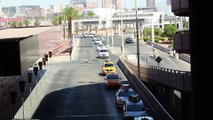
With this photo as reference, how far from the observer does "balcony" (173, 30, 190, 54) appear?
27062mm

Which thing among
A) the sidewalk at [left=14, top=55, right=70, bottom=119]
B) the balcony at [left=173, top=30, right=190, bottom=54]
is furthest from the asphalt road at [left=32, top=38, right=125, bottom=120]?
the balcony at [left=173, top=30, right=190, bottom=54]

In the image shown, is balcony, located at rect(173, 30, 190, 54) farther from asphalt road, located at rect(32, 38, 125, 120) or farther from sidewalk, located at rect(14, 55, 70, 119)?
sidewalk, located at rect(14, 55, 70, 119)

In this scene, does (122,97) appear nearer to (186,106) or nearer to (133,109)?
(133,109)

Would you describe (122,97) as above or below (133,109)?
above

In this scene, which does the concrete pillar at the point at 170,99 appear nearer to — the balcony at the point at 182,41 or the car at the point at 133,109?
the car at the point at 133,109

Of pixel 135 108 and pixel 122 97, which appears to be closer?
pixel 135 108

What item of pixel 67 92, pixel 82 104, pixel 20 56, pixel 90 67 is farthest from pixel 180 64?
pixel 20 56

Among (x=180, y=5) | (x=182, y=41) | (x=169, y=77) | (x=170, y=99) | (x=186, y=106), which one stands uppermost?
(x=180, y=5)

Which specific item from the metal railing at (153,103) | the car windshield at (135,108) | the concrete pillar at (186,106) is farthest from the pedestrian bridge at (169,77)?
the car windshield at (135,108)

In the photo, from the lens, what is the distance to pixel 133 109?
29.6m

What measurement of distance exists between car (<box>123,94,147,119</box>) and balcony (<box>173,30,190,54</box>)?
169 inches

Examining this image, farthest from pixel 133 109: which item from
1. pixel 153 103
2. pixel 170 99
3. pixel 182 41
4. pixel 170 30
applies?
pixel 170 30

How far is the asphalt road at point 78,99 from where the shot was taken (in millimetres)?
31594

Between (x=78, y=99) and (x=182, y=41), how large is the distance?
44.7 ft
